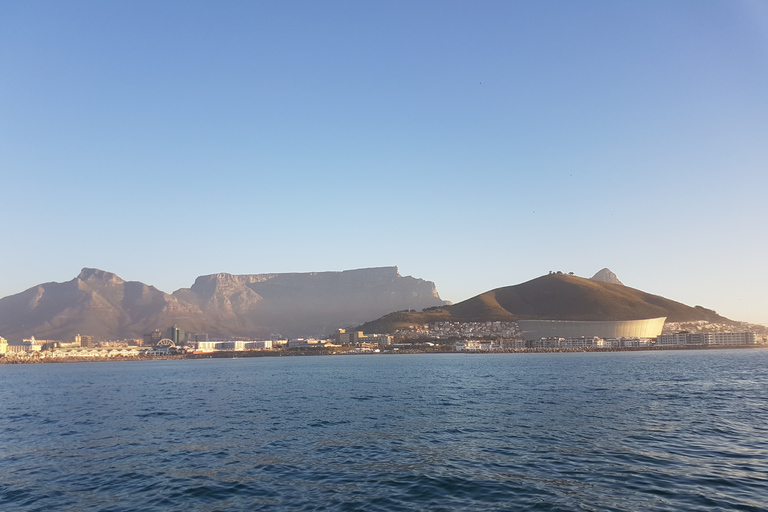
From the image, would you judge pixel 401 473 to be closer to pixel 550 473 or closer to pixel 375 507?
pixel 375 507

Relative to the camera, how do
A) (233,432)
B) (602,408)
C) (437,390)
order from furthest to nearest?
(437,390)
(602,408)
(233,432)

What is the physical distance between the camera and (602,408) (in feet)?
158

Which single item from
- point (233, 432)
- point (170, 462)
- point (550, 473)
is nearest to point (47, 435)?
point (233, 432)

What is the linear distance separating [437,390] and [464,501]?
4727cm

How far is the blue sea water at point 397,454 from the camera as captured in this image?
74.2 feet

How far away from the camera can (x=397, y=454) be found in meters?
30.8

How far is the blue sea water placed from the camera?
2262 cm

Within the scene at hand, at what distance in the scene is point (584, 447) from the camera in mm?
31703

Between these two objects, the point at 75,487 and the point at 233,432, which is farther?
the point at 233,432

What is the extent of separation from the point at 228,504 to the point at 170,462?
10.0 metres

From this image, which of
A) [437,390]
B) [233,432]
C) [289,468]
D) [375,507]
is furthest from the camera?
[437,390]

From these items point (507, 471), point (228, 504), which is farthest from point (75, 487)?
point (507, 471)

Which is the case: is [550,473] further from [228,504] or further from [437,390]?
[437,390]

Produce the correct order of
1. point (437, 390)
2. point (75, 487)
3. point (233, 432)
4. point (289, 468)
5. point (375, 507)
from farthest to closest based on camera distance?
point (437, 390), point (233, 432), point (289, 468), point (75, 487), point (375, 507)
